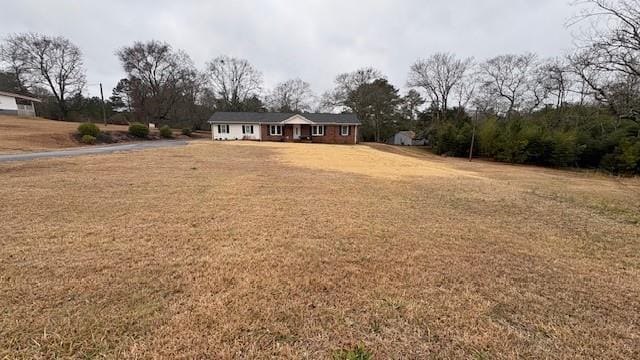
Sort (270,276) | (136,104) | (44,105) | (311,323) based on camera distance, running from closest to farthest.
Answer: (311,323), (270,276), (44,105), (136,104)

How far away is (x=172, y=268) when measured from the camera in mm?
3168

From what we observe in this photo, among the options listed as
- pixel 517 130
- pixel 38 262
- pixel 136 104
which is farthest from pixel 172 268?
pixel 136 104

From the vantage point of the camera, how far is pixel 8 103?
112ft

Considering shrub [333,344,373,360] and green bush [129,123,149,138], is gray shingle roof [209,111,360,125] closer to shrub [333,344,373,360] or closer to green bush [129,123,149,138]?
green bush [129,123,149,138]

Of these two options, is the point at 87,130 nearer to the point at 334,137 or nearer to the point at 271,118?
the point at 271,118

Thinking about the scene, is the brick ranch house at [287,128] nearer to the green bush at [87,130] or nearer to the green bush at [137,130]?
the green bush at [137,130]

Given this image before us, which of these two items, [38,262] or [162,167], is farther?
[162,167]

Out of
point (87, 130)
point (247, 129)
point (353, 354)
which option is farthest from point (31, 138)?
point (353, 354)

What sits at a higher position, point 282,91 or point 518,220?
point 282,91

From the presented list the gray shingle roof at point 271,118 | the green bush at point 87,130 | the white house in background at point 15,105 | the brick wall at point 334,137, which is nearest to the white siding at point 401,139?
→ the gray shingle roof at point 271,118

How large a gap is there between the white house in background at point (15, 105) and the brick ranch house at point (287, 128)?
80.5 feet

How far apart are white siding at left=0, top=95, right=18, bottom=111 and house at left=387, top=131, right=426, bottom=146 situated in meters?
51.1

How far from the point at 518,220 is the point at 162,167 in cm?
1131

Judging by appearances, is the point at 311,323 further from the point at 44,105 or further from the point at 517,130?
the point at 44,105
